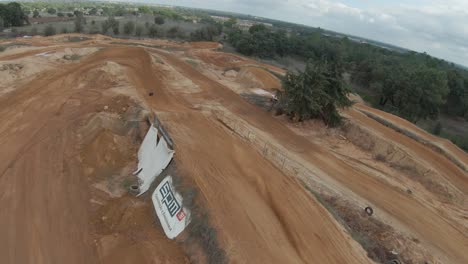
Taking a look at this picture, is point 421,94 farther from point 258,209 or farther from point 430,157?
point 258,209

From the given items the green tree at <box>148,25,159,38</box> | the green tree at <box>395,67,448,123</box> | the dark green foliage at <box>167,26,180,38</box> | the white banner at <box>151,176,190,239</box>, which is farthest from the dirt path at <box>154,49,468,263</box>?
the dark green foliage at <box>167,26,180,38</box>

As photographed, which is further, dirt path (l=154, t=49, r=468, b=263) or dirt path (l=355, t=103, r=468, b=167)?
dirt path (l=355, t=103, r=468, b=167)

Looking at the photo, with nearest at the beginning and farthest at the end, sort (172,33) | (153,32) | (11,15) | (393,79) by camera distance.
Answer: (393,79) → (153,32) → (172,33) → (11,15)

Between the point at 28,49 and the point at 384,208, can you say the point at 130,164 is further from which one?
the point at 28,49

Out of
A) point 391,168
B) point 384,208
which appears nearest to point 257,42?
point 391,168

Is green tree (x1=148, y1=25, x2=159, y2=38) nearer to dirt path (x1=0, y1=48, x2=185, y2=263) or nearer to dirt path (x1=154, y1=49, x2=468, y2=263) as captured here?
dirt path (x1=0, y1=48, x2=185, y2=263)

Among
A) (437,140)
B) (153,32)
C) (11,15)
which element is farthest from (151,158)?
(11,15)
